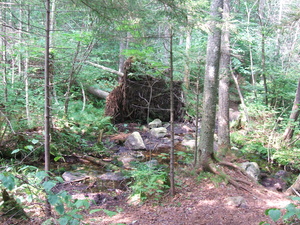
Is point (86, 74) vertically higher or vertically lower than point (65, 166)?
higher

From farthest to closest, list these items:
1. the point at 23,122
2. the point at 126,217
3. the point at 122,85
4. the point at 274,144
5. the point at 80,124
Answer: the point at 122,85 < the point at 80,124 < the point at 274,144 < the point at 23,122 < the point at 126,217


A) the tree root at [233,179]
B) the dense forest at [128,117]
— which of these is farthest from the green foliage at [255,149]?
the tree root at [233,179]

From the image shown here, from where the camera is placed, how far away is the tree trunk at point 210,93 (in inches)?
220

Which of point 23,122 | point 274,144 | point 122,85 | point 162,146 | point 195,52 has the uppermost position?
point 195,52

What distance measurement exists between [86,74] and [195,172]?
655cm

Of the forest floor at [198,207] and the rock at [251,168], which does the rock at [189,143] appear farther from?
the forest floor at [198,207]

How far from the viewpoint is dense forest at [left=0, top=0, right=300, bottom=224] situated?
3309 mm

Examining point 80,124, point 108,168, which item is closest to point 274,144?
point 108,168

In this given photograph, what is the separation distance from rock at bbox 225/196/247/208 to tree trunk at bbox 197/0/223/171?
4.15 ft

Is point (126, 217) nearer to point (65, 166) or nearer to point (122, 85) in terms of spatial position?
point (65, 166)

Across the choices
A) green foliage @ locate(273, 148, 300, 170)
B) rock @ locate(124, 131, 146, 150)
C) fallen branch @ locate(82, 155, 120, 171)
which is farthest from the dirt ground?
rock @ locate(124, 131, 146, 150)

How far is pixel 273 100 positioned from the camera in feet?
41.1

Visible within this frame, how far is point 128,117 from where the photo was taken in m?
13.0

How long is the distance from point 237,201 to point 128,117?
916 centimetres
